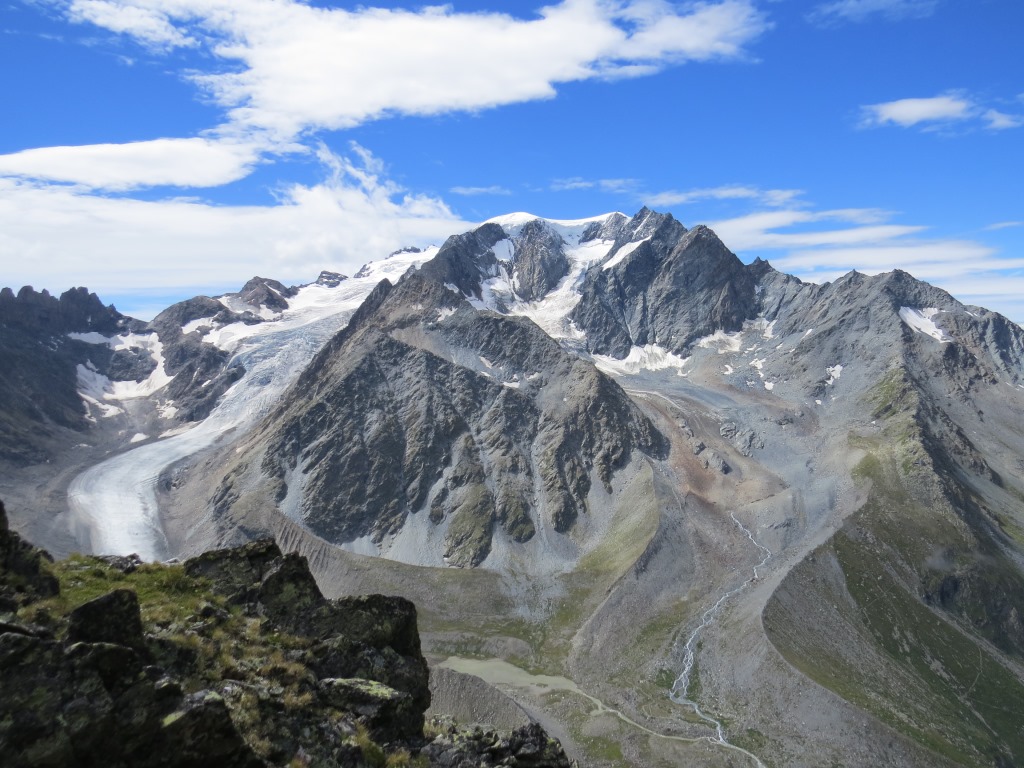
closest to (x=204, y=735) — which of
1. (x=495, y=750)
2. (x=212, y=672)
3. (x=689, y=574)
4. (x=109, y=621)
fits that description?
(x=109, y=621)

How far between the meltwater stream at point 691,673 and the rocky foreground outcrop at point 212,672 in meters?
86.1

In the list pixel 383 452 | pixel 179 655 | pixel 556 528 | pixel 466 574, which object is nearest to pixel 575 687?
pixel 466 574

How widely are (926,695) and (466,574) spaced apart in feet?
286

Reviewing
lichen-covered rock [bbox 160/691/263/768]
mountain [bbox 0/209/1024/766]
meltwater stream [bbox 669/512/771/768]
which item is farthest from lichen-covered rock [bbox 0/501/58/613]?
meltwater stream [bbox 669/512/771/768]

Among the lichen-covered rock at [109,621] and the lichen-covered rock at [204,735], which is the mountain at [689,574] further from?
the lichen-covered rock at [109,621]

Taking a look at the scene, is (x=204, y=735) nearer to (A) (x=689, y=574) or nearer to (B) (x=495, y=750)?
(B) (x=495, y=750)

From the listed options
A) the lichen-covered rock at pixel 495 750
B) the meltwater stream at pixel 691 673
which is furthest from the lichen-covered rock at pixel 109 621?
the meltwater stream at pixel 691 673

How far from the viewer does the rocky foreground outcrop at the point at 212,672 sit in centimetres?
1323

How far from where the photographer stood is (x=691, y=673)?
11694cm

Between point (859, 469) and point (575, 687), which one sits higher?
point (859, 469)

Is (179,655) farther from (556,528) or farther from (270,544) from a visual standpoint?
(556,528)

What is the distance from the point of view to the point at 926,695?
363 ft

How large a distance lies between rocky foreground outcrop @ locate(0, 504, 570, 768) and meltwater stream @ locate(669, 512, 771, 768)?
86.1m

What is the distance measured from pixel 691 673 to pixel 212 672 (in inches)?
4410
